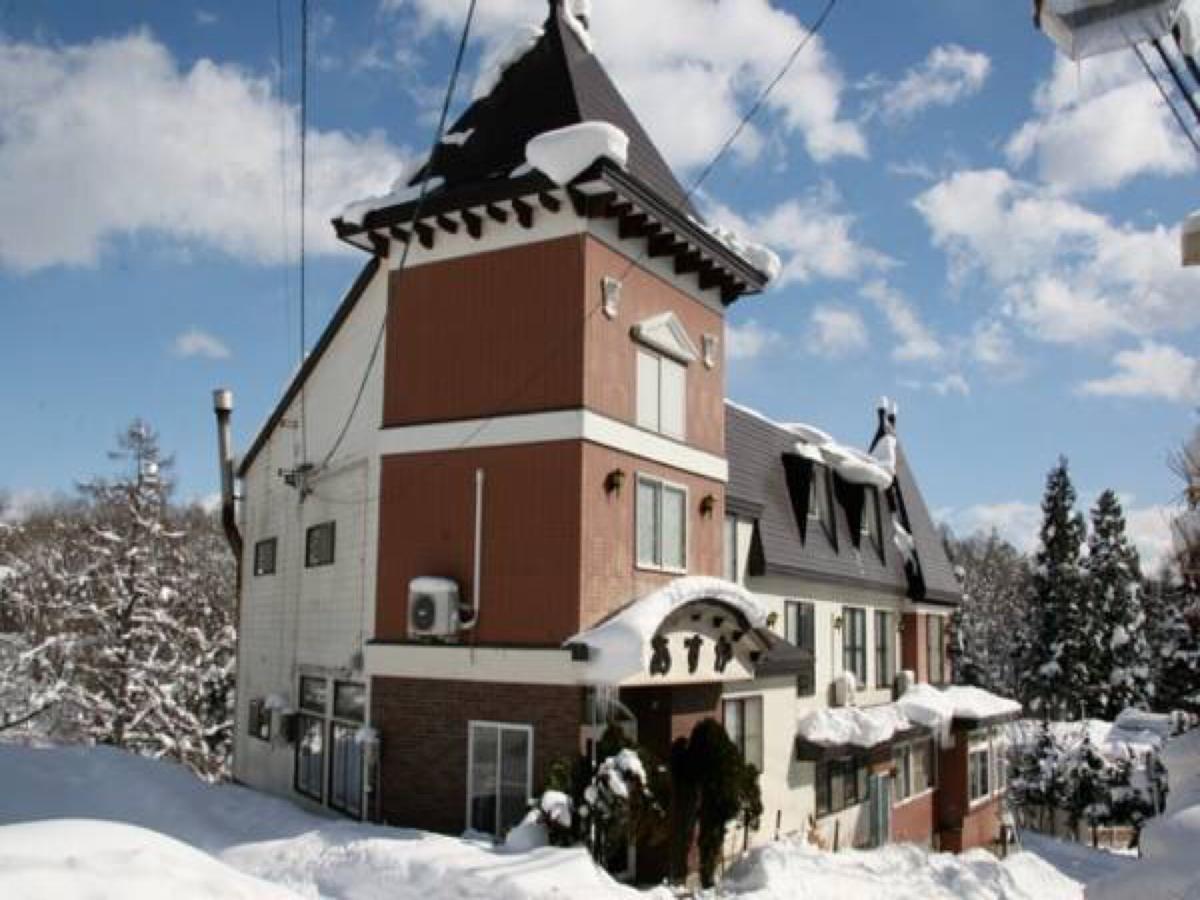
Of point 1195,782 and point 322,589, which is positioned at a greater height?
point 322,589

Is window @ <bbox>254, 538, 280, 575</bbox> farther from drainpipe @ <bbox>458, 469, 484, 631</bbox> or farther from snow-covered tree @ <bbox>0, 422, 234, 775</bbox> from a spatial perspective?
snow-covered tree @ <bbox>0, 422, 234, 775</bbox>

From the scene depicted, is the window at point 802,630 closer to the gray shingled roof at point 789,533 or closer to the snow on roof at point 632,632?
the gray shingled roof at point 789,533

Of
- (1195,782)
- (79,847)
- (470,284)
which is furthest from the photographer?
(470,284)

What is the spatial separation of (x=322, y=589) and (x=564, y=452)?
5.54m

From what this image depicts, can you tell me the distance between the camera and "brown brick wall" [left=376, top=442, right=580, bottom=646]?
13.6 m

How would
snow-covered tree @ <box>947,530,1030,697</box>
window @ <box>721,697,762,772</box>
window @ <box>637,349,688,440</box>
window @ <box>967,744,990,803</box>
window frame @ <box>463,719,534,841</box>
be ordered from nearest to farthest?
window frame @ <box>463,719,534,841</box> < window @ <box>637,349,688,440</box> < window @ <box>721,697,762,772</box> < window @ <box>967,744,990,803</box> < snow-covered tree @ <box>947,530,1030,697</box>

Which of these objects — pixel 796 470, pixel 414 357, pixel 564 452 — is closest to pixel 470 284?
pixel 414 357

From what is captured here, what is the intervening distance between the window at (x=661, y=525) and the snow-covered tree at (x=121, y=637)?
725 inches

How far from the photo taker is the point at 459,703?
14078mm

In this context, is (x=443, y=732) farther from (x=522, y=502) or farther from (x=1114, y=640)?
Result: (x=1114, y=640)

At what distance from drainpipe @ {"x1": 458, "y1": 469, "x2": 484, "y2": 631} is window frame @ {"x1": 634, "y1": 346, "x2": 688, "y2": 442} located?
2.28 metres

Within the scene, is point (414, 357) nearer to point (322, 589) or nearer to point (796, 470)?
point (322, 589)

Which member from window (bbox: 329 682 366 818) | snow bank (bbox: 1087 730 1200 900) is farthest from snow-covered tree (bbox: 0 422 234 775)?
snow bank (bbox: 1087 730 1200 900)

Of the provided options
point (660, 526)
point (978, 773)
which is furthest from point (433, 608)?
point (978, 773)
